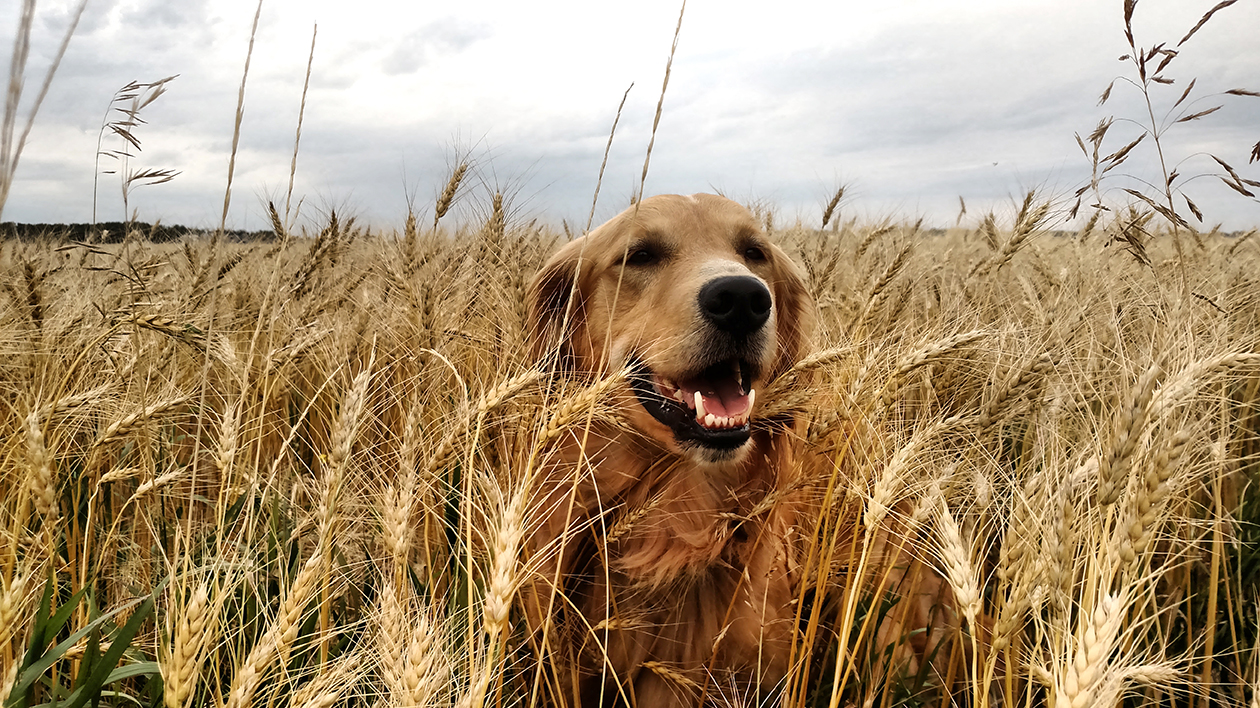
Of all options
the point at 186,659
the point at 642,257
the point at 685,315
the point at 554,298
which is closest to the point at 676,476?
the point at 685,315

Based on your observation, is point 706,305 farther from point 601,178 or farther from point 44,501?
point 44,501

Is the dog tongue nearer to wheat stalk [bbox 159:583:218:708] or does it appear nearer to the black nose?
the black nose

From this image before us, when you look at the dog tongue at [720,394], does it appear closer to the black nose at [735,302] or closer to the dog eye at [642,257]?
the black nose at [735,302]

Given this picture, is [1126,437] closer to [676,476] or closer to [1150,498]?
[1150,498]

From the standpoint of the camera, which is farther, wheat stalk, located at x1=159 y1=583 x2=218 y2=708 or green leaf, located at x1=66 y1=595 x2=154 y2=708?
green leaf, located at x1=66 y1=595 x2=154 y2=708

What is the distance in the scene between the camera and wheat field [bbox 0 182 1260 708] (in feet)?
3.62

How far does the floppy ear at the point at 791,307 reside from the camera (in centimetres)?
290

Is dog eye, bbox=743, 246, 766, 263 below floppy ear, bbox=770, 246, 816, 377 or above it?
above

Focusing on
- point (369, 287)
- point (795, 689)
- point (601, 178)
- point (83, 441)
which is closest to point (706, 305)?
point (601, 178)

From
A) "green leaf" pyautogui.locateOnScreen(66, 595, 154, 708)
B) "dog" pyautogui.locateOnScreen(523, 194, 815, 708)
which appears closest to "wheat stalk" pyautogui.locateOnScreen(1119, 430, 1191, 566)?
"dog" pyautogui.locateOnScreen(523, 194, 815, 708)

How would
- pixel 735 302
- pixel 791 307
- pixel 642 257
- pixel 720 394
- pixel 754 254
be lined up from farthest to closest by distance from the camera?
pixel 791 307, pixel 754 254, pixel 642 257, pixel 720 394, pixel 735 302

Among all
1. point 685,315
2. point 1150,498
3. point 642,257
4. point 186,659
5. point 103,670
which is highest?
point 642,257

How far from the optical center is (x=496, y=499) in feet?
4.53

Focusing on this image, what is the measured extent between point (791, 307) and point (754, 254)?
1.05 feet
